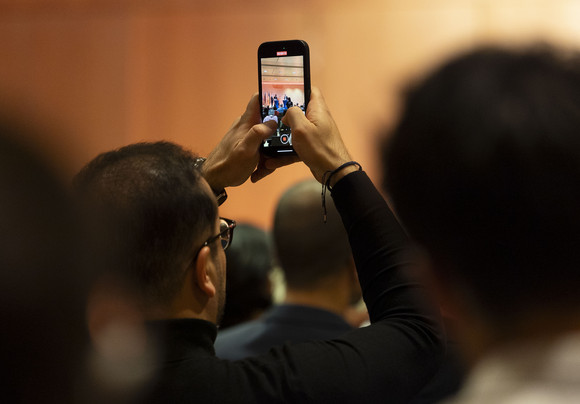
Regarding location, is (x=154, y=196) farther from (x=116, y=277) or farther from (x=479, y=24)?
(x=479, y=24)

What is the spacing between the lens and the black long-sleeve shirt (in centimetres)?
80

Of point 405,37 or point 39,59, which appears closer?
point 405,37

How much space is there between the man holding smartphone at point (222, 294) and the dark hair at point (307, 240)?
67cm

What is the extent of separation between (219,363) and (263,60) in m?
0.61

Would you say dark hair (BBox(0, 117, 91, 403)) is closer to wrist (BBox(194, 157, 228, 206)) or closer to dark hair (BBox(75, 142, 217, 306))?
dark hair (BBox(75, 142, 217, 306))

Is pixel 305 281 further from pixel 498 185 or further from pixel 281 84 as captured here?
pixel 498 185

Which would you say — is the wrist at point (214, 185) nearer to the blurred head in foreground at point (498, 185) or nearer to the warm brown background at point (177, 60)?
the blurred head in foreground at point (498, 185)

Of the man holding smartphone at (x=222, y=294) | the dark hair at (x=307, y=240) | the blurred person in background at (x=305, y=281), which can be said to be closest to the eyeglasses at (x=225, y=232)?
the man holding smartphone at (x=222, y=294)

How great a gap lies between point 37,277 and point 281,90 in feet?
2.63

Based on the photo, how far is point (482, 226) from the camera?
1.52 feet

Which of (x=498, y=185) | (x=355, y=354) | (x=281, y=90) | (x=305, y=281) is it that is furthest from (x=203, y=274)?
(x=305, y=281)

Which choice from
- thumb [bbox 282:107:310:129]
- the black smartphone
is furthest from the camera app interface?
thumb [bbox 282:107:310:129]

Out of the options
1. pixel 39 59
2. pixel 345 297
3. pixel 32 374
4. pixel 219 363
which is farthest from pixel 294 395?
pixel 39 59

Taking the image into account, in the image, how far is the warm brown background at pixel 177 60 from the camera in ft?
12.3
